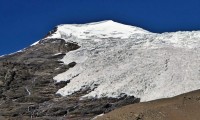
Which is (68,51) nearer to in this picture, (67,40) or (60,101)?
(67,40)

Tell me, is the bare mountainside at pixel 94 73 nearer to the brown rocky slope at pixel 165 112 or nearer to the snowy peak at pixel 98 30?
the snowy peak at pixel 98 30

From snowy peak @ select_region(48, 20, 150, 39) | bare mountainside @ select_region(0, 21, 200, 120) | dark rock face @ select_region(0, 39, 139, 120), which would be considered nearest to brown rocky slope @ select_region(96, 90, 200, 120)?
bare mountainside @ select_region(0, 21, 200, 120)

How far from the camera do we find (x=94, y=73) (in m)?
64.4

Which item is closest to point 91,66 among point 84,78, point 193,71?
point 84,78

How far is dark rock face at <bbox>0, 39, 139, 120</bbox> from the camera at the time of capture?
56.6 meters

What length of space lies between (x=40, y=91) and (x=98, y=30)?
25.9 m

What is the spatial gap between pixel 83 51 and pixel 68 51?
359cm

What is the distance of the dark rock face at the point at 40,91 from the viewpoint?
56625 mm

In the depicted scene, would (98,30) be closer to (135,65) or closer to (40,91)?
(135,65)

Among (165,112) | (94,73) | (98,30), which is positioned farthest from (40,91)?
(165,112)

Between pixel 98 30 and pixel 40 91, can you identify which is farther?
pixel 98 30

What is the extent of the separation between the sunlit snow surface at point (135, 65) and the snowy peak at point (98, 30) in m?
1.28

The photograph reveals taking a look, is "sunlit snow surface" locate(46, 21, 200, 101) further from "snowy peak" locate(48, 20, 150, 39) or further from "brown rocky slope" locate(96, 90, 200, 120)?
"brown rocky slope" locate(96, 90, 200, 120)

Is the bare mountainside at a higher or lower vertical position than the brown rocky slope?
higher
